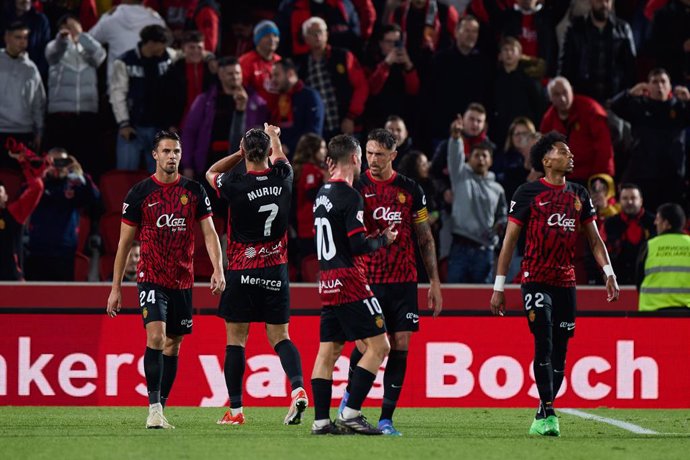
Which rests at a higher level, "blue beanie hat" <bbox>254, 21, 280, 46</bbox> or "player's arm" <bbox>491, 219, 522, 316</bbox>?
"blue beanie hat" <bbox>254, 21, 280, 46</bbox>

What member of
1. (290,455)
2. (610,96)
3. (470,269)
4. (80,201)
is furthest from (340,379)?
(610,96)

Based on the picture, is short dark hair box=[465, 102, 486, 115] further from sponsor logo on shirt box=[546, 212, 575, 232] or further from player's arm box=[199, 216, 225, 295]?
player's arm box=[199, 216, 225, 295]

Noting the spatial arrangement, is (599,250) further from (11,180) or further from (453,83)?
(11,180)

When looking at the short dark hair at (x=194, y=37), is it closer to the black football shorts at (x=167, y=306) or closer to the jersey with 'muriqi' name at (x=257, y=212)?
the jersey with 'muriqi' name at (x=257, y=212)

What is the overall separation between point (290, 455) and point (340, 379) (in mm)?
4986

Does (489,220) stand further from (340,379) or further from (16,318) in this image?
(16,318)

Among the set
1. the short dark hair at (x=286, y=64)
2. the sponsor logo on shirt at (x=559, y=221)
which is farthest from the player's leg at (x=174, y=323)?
the short dark hair at (x=286, y=64)

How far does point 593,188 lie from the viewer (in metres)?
15.3

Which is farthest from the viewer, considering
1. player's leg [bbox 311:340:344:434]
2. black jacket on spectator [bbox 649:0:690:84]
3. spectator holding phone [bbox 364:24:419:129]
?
black jacket on spectator [bbox 649:0:690:84]

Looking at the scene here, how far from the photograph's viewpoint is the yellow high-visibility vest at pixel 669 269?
1341 centimetres

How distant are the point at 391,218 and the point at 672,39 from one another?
965 cm

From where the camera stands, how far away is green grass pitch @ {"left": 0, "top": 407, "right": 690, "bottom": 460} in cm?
805

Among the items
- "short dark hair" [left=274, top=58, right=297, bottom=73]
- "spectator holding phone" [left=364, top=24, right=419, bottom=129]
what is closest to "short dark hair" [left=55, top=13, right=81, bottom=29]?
"short dark hair" [left=274, top=58, right=297, bottom=73]

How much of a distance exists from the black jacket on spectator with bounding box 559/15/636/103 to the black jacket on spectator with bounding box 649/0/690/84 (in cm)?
89
